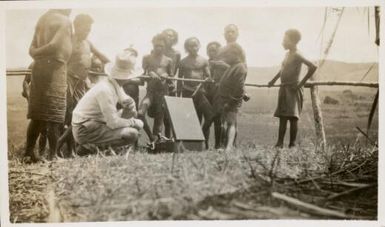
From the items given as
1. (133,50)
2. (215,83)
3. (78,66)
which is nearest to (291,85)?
(215,83)

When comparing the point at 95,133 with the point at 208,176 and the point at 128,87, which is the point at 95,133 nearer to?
the point at 128,87

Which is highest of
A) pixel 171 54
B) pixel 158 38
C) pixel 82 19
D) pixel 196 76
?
pixel 82 19

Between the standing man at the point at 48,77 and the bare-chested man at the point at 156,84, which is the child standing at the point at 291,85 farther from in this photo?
the standing man at the point at 48,77


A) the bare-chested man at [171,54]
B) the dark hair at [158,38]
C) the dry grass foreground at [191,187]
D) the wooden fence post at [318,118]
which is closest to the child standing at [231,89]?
the dry grass foreground at [191,187]

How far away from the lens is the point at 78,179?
508cm

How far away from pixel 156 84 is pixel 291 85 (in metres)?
1.35

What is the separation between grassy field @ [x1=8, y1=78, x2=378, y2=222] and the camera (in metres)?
4.96

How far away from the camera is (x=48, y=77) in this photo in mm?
5270

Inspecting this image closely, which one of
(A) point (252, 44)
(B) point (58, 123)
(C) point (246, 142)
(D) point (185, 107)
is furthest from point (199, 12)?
(B) point (58, 123)

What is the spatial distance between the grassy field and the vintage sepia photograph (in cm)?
1

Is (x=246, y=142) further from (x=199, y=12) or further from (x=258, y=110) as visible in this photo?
(x=199, y=12)

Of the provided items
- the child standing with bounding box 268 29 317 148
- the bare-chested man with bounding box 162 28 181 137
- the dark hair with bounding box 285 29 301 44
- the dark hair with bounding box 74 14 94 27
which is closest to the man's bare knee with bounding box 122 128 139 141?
the bare-chested man with bounding box 162 28 181 137

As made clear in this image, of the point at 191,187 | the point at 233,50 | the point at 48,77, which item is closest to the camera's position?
the point at 191,187

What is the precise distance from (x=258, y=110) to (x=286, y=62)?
0.56 meters
